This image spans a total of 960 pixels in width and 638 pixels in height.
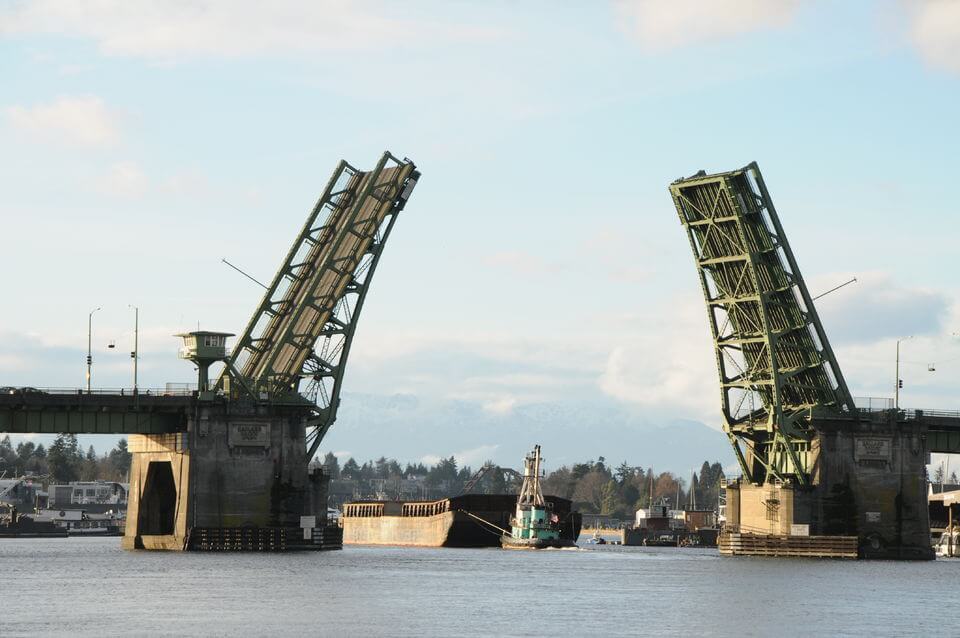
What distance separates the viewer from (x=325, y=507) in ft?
308

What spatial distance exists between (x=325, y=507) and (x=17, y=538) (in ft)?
254

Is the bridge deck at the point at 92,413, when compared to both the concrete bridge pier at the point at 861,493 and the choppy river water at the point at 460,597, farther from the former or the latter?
the concrete bridge pier at the point at 861,493

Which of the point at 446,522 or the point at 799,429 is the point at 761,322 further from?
the point at 446,522

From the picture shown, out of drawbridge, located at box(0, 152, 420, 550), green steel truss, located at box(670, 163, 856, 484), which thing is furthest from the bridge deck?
green steel truss, located at box(670, 163, 856, 484)

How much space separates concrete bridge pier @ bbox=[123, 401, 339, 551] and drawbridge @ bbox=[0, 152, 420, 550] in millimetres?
50

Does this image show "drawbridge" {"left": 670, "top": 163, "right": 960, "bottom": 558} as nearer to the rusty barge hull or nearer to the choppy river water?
the choppy river water

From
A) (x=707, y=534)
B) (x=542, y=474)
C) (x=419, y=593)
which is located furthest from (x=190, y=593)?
(x=707, y=534)

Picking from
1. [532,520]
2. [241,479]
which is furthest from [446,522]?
[241,479]

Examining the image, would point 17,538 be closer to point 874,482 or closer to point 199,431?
point 199,431

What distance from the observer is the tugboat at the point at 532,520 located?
11775cm

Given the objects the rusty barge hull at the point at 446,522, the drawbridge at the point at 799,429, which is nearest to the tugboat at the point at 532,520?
the rusty barge hull at the point at 446,522

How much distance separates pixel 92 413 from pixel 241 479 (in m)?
8.00

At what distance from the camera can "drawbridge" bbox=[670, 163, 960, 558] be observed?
8556cm

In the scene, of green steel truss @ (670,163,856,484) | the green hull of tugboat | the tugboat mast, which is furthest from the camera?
the green hull of tugboat
